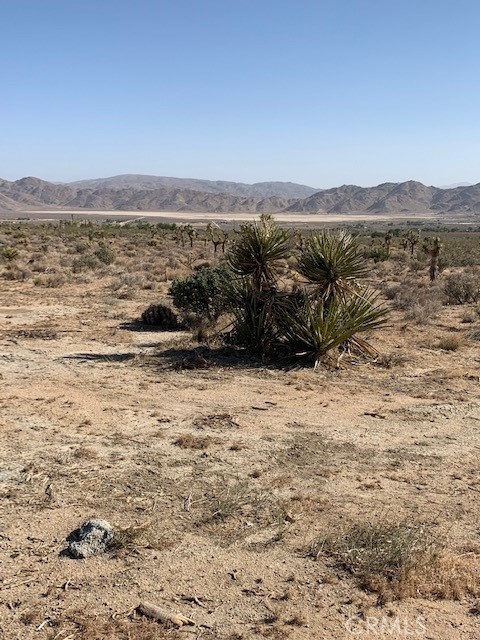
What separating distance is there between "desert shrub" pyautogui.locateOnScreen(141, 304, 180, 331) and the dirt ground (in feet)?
9.17

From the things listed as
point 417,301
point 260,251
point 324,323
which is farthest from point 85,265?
point 324,323

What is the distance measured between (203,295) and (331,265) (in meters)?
3.97

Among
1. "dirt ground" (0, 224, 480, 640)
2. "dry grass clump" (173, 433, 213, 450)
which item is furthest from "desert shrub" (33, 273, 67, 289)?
"dry grass clump" (173, 433, 213, 450)

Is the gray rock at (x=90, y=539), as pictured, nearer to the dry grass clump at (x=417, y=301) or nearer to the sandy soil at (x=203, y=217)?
the dry grass clump at (x=417, y=301)

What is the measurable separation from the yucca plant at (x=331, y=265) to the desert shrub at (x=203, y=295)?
9.85 feet

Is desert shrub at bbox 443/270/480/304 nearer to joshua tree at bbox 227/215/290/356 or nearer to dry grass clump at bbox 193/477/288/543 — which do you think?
joshua tree at bbox 227/215/290/356

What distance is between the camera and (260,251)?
1165cm

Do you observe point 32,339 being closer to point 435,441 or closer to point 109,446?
point 109,446

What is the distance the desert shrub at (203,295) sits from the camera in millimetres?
14055

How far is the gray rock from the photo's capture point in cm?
470

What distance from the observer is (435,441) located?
7336mm

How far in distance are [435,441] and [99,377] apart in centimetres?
540

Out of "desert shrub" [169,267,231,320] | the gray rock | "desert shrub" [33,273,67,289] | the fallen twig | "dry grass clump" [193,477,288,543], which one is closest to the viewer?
the fallen twig

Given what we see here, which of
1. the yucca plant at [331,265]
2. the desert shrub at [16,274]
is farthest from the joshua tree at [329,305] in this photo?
the desert shrub at [16,274]
